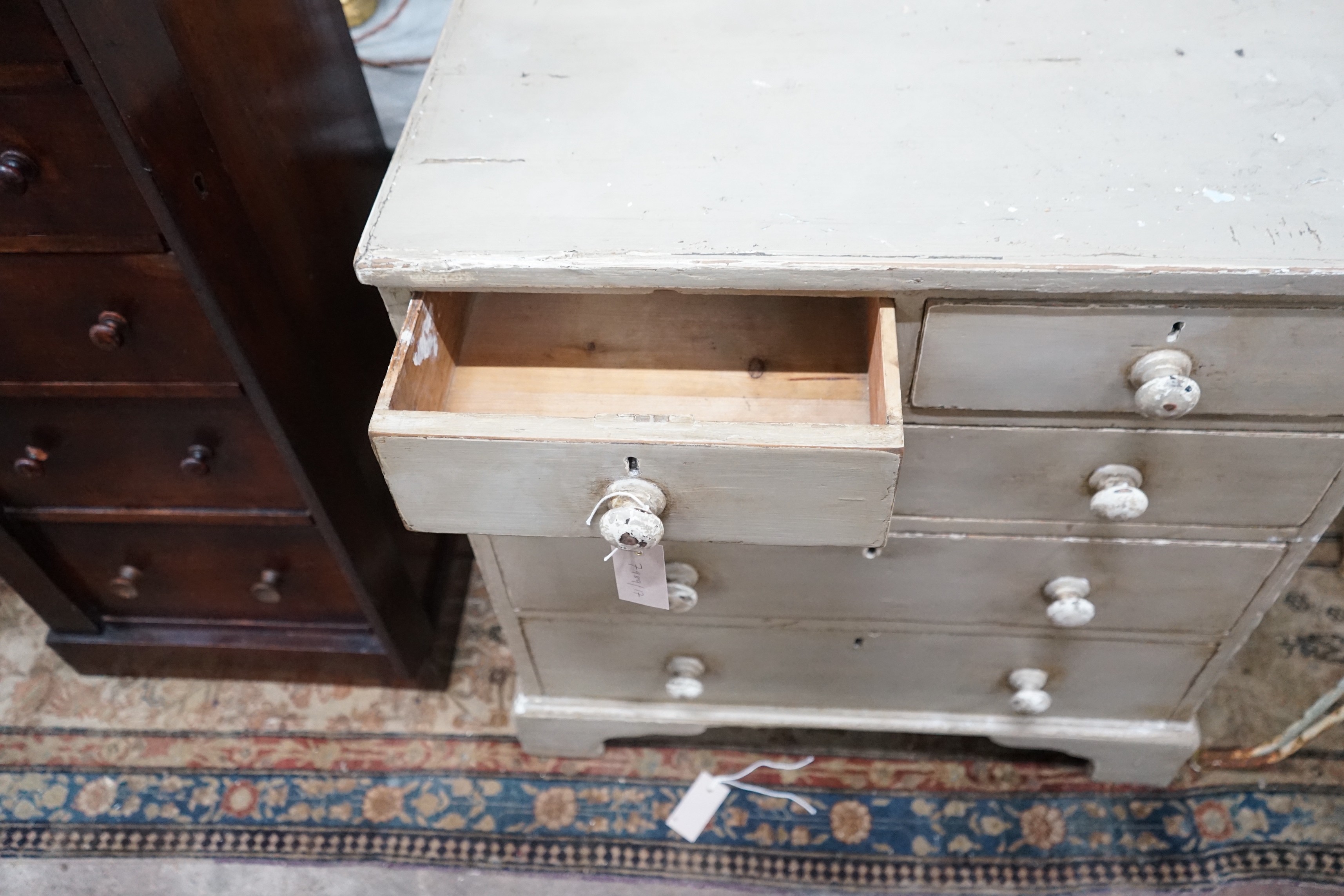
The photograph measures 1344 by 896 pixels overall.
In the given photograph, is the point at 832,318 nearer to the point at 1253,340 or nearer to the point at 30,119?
the point at 1253,340

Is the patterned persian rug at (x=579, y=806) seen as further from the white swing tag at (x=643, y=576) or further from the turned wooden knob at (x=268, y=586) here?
the white swing tag at (x=643, y=576)

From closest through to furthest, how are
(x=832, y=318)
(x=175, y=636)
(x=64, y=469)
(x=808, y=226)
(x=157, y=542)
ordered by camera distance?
1. (x=808, y=226)
2. (x=832, y=318)
3. (x=64, y=469)
4. (x=157, y=542)
5. (x=175, y=636)

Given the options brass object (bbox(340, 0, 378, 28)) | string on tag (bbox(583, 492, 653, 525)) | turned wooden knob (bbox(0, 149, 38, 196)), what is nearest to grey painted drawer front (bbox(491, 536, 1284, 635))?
string on tag (bbox(583, 492, 653, 525))

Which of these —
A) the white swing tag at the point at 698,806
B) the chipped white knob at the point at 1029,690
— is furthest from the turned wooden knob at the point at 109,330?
the chipped white knob at the point at 1029,690

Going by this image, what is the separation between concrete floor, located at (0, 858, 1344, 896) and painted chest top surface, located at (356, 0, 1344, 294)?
836mm

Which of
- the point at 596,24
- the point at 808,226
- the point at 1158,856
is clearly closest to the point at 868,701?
the point at 1158,856

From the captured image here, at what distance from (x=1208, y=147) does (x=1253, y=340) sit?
0.52 feet

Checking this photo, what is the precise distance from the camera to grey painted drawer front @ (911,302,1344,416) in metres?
0.67

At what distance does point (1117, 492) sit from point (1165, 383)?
13 centimetres

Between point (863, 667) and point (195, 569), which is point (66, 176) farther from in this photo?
point (863, 667)

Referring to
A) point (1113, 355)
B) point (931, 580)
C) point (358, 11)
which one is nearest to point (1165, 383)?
point (1113, 355)

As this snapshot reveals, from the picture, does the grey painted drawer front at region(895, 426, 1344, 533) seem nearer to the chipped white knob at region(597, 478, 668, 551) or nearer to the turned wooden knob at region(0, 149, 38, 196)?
the chipped white knob at region(597, 478, 668, 551)

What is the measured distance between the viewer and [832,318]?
838 mm

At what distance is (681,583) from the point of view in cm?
94
